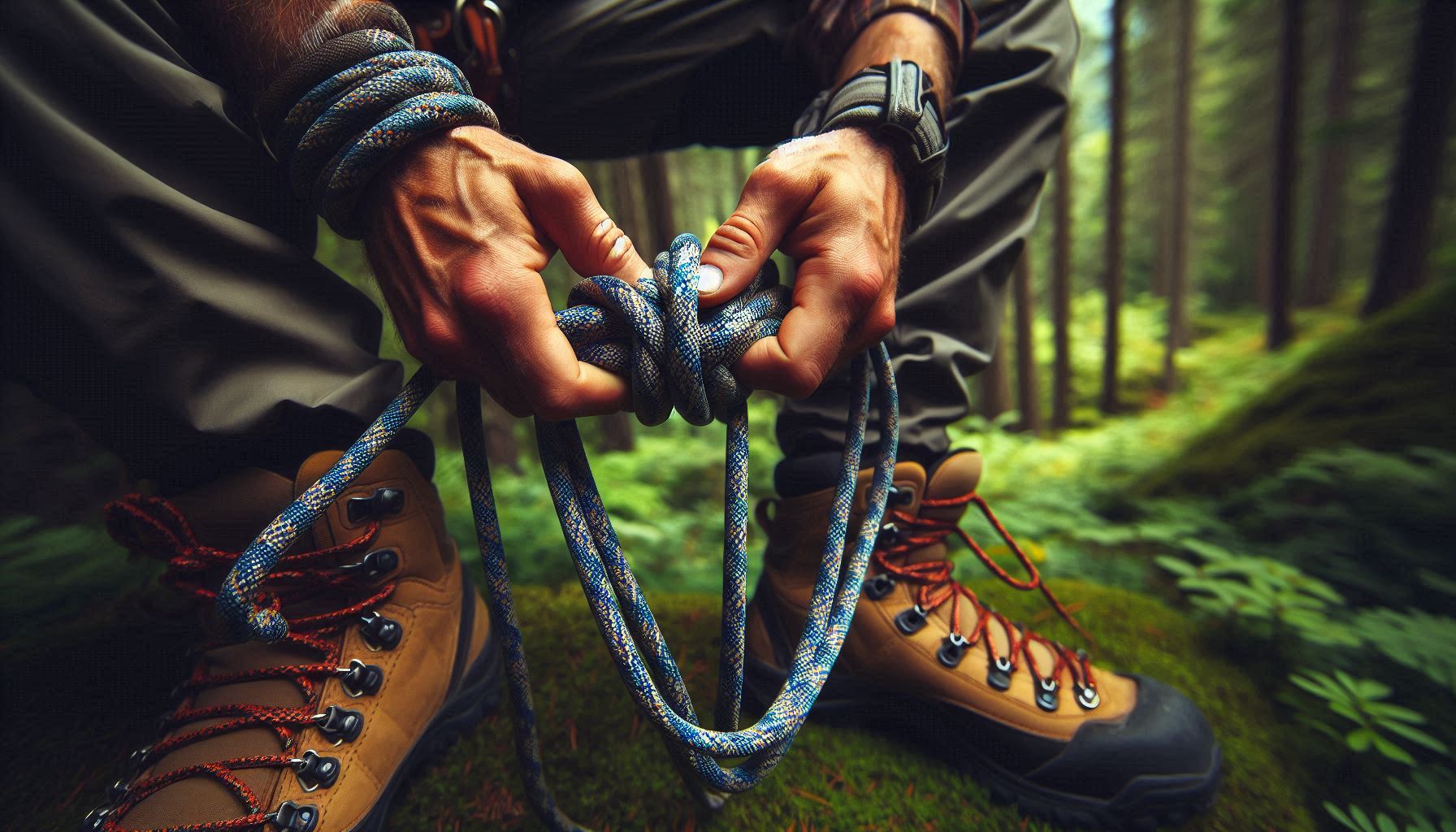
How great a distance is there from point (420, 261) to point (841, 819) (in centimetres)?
114

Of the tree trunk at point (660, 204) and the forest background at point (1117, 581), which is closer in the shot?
the forest background at point (1117, 581)

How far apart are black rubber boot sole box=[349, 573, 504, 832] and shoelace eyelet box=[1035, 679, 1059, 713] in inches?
44.2

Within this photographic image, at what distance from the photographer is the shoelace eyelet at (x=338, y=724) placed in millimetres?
874

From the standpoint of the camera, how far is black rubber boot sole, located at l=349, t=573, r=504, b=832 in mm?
910

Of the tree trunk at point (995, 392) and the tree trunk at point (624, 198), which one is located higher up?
the tree trunk at point (624, 198)

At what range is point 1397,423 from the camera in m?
2.15

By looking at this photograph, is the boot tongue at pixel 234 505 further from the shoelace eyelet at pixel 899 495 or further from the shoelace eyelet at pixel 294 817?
the shoelace eyelet at pixel 899 495

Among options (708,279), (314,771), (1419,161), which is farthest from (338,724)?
(1419,161)

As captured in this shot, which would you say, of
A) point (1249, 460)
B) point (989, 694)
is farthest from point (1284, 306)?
point (989, 694)

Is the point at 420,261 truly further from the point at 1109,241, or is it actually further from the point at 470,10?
the point at 1109,241

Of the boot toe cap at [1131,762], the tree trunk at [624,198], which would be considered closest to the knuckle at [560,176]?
the boot toe cap at [1131,762]

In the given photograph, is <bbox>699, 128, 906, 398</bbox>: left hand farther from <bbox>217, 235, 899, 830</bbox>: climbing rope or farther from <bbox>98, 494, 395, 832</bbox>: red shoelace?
<bbox>98, 494, 395, 832</bbox>: red shoelace

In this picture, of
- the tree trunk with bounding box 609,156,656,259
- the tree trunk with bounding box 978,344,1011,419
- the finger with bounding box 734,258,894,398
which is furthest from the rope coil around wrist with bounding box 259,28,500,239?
the tree trunk with bounding box 978,344,1011,419

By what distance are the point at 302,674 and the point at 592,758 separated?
20.6 inches
